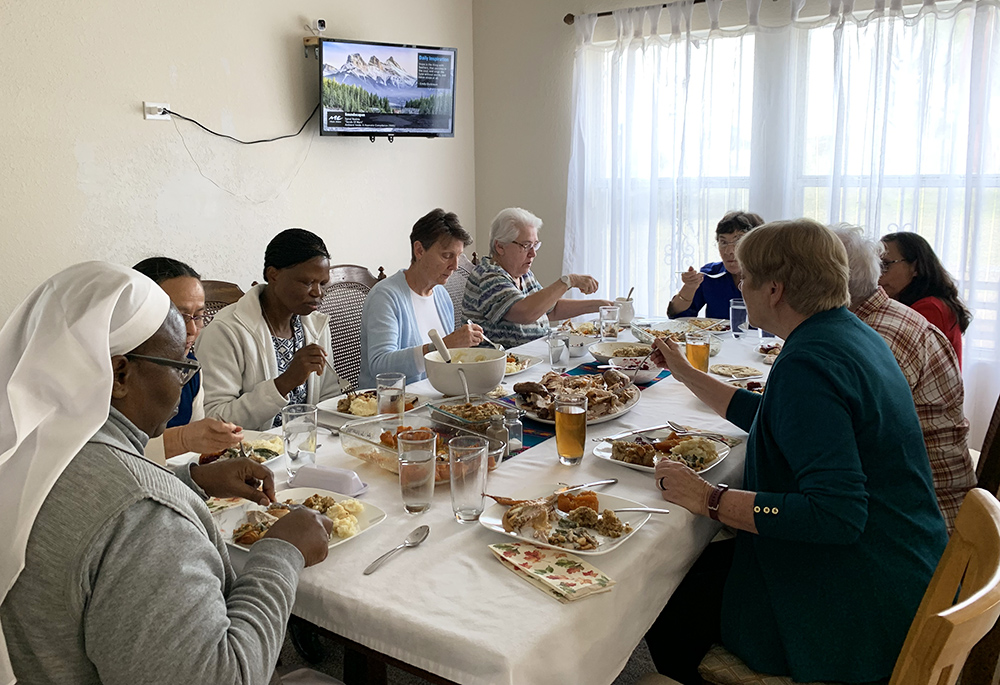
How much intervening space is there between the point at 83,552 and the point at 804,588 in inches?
46.4

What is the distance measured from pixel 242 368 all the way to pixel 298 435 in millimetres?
734

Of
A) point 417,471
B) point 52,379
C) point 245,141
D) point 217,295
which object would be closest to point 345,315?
point 217,295

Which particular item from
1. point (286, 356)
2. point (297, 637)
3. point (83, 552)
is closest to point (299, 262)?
point (286, 356)

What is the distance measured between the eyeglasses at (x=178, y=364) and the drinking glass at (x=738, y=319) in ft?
7.92

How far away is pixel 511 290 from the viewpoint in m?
3.23

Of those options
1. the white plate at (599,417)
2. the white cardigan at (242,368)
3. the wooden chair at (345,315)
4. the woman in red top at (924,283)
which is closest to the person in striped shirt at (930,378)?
the white plate at (599,417)

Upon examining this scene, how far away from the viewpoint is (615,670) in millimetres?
1181

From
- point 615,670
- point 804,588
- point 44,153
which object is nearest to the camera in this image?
point 615,670

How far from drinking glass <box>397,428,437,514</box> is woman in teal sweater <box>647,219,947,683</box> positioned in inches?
17.8

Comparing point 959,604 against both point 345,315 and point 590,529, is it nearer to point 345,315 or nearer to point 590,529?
point 590,529

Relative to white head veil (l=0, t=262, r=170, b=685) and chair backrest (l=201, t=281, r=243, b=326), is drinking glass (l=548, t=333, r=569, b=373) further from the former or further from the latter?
white head veil (l=0, t=262, r=170, b=685)

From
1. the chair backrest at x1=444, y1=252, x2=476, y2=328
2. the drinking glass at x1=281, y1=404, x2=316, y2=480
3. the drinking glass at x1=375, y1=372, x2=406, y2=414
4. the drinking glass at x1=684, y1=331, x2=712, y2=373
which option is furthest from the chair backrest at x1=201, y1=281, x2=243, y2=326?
the drinking glass at x1=684, y1=331, x2=712, y2=373

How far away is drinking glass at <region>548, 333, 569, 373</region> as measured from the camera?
260 centimetres

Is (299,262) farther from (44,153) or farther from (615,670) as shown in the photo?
(615,670)
